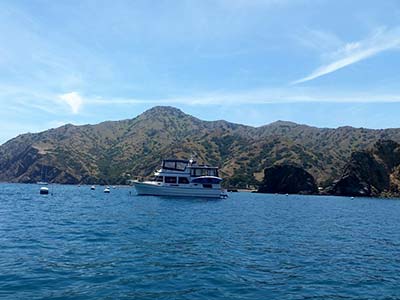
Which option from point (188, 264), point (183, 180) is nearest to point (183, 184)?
point (183, 180)

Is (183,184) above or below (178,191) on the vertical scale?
above

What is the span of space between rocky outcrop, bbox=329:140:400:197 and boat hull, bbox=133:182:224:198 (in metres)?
95.4

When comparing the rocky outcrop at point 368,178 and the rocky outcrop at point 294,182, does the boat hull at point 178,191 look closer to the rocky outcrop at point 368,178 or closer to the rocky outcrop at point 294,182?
the rocky outcrop at point 294,182

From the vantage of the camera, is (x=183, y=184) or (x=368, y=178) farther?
(x=368, y=178)

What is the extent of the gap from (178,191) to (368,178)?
113m

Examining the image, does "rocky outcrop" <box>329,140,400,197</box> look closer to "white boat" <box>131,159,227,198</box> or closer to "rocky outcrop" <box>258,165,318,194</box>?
"rocky outcrop" <box>258,165,318,194</box>

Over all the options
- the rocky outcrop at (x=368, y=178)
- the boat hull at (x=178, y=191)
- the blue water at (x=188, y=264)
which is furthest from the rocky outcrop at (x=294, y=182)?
the blue water at (x=188, y=264)

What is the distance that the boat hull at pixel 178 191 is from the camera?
10481 cm

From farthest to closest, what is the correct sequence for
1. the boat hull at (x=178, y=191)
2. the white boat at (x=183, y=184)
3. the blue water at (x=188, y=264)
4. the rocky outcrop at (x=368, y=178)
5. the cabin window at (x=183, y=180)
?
1. the rocky outcrop at (x=368, y=178)
2. the cabin window at (x=183, y=180)
3. the white boat at (x=183, y=184)
4. the boat hull at (x=178, y=191)
5. the blue water at (x=188, y=264)

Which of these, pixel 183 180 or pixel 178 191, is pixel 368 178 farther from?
pixel 178 191

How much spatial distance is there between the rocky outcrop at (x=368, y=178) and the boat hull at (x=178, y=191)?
313 feet

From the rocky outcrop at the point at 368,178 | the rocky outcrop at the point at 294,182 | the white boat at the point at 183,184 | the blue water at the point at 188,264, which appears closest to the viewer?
the blue water at the point at 188,264

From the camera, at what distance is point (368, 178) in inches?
7165

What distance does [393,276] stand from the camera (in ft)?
71.5
